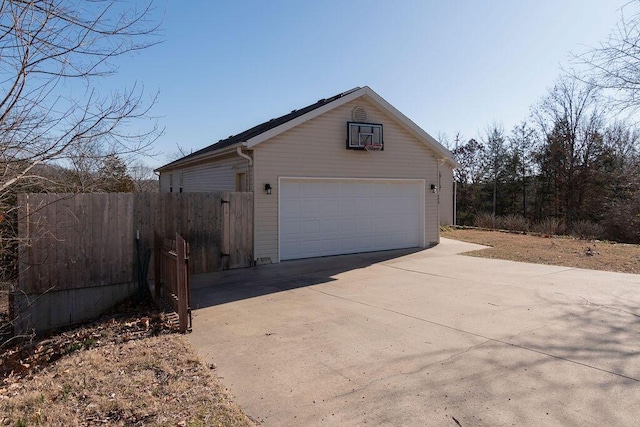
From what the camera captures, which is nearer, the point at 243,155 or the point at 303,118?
the point at 243,155

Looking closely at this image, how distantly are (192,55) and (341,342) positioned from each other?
6.13 m

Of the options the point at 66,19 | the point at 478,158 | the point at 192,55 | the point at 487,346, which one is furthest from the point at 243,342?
the point at 478,158

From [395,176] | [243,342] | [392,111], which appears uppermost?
[392,111]

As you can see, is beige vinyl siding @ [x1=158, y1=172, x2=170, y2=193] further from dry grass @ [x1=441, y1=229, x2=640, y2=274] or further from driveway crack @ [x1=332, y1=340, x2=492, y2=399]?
driveway crack @ [x1=332, y1=340, x2=492, y2=399]

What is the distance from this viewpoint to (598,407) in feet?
11.1

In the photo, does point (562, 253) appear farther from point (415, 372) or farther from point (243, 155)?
point (415, 372)

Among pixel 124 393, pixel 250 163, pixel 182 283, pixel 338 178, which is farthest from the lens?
pixel 338 178

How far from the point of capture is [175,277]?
6.21 metres

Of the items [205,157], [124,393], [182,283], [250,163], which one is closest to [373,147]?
[250,163]

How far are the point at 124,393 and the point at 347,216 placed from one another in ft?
28.8

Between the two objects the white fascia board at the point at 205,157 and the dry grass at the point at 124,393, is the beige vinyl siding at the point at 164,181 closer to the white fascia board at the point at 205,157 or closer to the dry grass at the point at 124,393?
the white fascia board at the point at 205,157

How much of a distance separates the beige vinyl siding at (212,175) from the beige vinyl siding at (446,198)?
13.0 meters

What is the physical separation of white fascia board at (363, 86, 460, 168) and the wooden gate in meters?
7.02

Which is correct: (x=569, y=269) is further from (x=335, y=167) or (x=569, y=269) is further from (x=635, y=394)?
(x=635, y=394)
